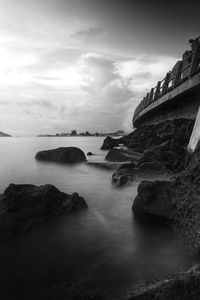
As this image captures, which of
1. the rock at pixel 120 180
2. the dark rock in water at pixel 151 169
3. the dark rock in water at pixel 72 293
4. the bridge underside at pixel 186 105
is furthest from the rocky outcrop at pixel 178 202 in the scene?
the bridge underside at pixel 186 105

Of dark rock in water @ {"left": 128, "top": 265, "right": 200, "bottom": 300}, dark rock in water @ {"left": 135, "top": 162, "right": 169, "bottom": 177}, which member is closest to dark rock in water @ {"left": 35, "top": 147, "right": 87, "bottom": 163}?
dark rock in water @ {"left": 135, "top": 162, "right": 169, "bottom": 177}

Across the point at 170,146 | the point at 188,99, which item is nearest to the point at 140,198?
the point at 170,146

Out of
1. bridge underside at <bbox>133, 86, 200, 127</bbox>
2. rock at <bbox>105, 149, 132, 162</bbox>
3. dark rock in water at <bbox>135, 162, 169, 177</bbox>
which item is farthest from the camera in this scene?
rock at <bbox>105, 149, 132, 162</bbox>

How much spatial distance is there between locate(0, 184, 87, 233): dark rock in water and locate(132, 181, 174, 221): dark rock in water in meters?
1.75

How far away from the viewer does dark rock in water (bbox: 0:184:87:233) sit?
6.46 m

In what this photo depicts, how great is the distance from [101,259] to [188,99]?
34.6 feet

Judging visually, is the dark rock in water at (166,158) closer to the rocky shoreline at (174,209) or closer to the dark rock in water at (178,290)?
the rocky shoreline at (174,209)

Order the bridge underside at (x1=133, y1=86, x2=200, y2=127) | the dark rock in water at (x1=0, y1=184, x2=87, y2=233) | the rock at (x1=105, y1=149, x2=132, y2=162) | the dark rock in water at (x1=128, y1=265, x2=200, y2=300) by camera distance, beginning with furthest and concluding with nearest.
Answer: the rock at (x1=105, y1=149, x2=132, y2=162) → the bridge underside at (x1=133, y1=86, x2=200, y2=127) → the dark rock in water at (x1=0, y1=184, x2=87, y2=233) → the dark rock in water at (x1=128, y1=265, x2=200, y2=300)

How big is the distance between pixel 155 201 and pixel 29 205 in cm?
291

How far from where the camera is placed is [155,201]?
6.87 meters

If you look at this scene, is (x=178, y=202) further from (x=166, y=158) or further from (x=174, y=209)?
(x=166, y=158)

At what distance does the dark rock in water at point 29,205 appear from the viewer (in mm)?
6457

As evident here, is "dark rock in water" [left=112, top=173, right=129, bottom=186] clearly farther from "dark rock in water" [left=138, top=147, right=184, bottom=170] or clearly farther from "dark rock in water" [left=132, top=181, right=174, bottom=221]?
"dark rock in water" [left=132, top=181, right=174, bottom=221]

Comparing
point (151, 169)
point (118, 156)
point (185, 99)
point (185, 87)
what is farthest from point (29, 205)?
point (118, 156)
